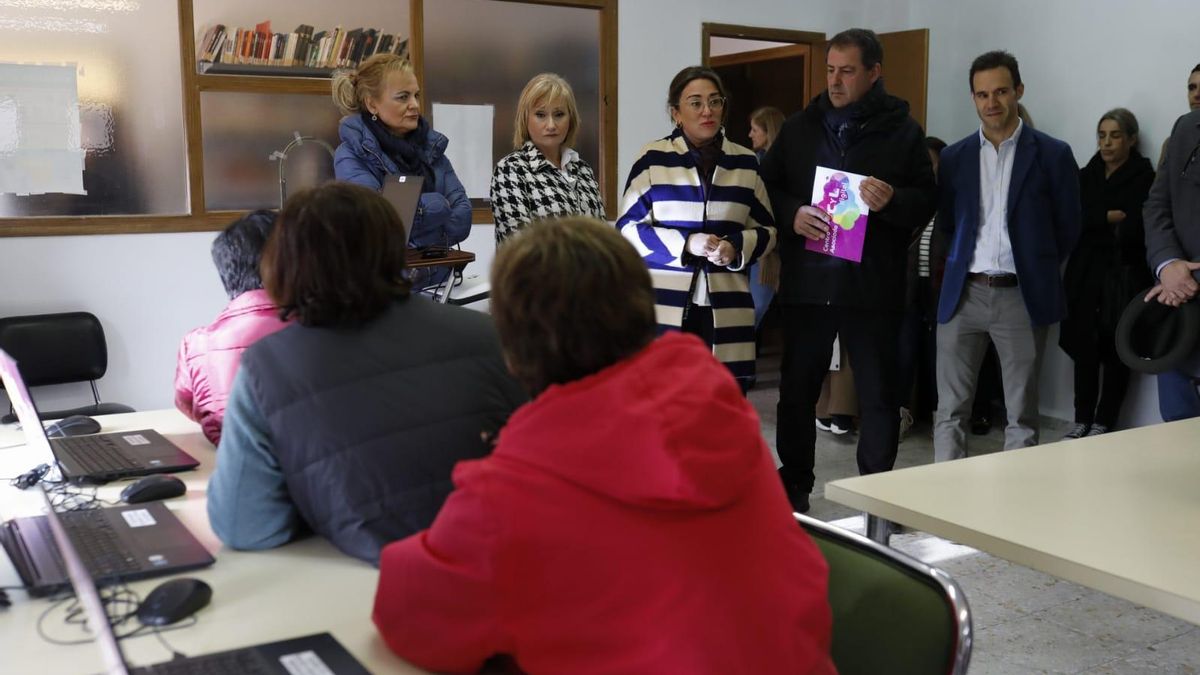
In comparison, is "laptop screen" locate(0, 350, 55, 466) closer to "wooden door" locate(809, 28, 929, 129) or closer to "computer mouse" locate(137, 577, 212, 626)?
"computer mouse" locate(137, 577, 212, 626)

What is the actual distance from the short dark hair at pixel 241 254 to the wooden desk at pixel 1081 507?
1300mm

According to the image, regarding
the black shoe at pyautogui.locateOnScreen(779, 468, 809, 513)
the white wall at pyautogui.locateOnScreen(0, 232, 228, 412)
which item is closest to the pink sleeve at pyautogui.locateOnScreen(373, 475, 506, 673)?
the black shoe at pyautogui.locateOnScreen(779, 468, 809, 513)

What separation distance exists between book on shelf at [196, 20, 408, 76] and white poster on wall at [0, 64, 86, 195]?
1.98 feet

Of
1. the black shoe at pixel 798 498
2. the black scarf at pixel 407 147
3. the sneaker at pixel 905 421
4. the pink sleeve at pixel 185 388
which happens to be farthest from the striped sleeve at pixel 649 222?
the sneaker at pixel 905 421

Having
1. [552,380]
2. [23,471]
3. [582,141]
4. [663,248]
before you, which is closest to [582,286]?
[552,380]

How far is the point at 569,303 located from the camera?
1.23 meters

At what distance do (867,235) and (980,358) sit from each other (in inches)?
30.0

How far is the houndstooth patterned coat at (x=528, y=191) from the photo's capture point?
3689mm

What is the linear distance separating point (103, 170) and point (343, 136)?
1.93 meters

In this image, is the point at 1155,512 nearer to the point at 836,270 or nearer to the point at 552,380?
the point at 552,380

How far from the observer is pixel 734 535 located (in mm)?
1189

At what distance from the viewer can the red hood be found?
113 cm

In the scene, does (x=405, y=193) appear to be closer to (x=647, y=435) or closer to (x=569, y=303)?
(x=569, y=303)

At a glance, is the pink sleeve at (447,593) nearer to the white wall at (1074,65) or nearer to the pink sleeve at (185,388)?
the pink sleeve at (185,388)
